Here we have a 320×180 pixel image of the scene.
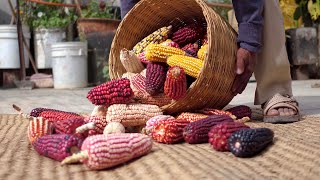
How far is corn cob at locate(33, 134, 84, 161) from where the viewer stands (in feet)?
4.58

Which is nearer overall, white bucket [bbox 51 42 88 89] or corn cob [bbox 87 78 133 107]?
corn cob [bbox 87 78 133 107]

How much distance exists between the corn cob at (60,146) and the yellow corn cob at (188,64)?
622mm

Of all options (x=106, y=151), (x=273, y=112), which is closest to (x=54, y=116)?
(x=106, y=151)

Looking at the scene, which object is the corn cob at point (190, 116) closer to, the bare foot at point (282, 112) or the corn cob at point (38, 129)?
the bare foot at point (282, 112)

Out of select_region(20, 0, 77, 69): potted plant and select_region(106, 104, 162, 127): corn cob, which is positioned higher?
select_region(20, 0, 77, 69): potted plant

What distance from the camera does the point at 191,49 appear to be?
7.32 ft

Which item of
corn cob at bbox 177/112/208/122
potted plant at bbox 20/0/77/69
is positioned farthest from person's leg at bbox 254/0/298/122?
potted plant at bbox 20/0/77/69

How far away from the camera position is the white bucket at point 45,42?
571cm

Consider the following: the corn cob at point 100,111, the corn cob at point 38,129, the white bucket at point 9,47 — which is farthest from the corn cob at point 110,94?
the white bucket at point 9,47

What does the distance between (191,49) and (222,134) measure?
787 millimetres

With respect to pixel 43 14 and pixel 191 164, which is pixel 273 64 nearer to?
pixel 191 164

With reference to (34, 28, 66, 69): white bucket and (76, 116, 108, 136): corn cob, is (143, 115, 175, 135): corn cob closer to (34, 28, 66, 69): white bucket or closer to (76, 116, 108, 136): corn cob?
(76, 116, 108, 136): corn cob

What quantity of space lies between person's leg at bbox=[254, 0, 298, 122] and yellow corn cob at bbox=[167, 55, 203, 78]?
0.38 m

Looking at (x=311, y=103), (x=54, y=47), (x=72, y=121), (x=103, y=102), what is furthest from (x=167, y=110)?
(x=54, y=47)
